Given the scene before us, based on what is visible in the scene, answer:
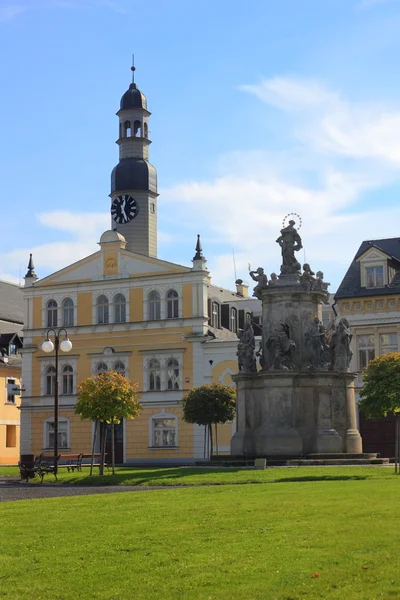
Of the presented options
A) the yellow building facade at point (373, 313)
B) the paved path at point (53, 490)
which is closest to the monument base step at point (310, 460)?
the paved path at point (53, 490)

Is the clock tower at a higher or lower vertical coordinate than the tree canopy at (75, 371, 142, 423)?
higher

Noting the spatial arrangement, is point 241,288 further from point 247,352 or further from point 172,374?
point 247,352

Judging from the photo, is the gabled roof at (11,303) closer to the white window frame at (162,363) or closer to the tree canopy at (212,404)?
the white window frame at (162,363)

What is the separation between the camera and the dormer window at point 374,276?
59.9 metres

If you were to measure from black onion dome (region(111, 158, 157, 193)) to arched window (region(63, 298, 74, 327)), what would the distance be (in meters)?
11.8

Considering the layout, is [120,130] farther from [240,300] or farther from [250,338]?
[250,338]

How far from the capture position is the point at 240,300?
79.1m

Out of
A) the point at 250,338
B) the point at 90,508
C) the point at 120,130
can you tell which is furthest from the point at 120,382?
the point at 120,130

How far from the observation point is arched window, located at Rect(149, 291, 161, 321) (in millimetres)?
68000

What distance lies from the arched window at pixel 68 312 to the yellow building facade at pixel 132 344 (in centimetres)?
7

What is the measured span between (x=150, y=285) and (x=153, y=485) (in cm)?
3929

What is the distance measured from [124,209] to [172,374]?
17015 millimetres

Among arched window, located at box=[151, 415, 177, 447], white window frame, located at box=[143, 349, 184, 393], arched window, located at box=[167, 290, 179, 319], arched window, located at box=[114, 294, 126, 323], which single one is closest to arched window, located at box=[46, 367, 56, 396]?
arched window, located at box=[114, 294, 126, 323]

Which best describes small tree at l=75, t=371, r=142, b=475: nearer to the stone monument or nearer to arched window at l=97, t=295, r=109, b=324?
the stone monument
